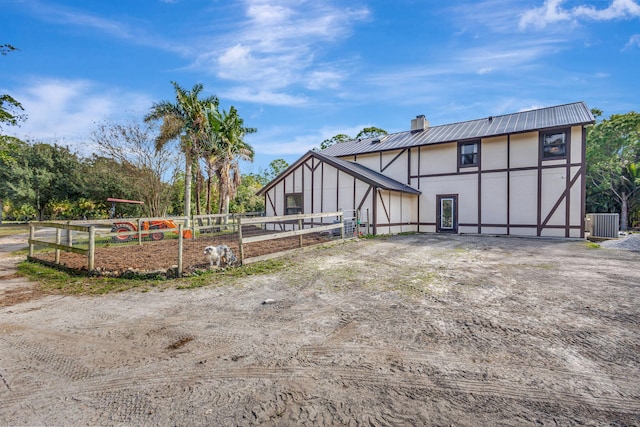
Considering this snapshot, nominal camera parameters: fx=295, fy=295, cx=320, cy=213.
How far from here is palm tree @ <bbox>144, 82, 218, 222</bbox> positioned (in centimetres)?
1734

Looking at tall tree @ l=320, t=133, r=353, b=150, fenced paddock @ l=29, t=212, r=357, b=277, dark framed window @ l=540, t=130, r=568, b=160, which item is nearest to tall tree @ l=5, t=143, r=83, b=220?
fenced paddock @ l=29, t=212, r=357, b=277

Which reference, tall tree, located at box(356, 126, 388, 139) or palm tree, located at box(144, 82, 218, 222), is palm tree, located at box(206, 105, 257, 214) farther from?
tall tree, located at box(356, 126, 388, 139)

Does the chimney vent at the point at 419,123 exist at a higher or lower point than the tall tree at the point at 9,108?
higher

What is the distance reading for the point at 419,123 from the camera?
1909cm

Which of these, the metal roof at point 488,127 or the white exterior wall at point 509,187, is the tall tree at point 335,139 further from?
the white exterior wall at point 509,187

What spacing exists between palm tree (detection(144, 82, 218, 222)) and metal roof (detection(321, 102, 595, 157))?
28.4ft

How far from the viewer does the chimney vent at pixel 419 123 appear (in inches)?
749

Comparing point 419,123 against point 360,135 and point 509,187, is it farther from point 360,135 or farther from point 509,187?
point 360,135

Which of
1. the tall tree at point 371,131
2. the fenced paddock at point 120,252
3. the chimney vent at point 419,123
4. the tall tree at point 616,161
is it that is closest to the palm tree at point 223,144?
the fenced paddock at point 120,252

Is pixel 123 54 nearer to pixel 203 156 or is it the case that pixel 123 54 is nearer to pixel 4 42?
pixel 4 42

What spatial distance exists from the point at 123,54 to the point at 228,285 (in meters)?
11.9

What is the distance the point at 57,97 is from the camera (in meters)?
12.0

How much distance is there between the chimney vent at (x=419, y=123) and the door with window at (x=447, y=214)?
213 inches

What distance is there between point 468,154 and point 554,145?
3.54 m
